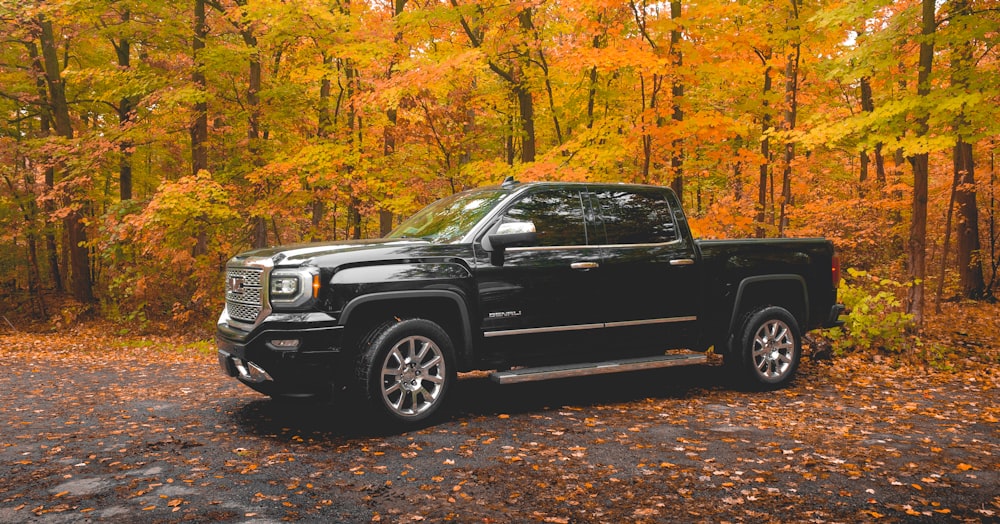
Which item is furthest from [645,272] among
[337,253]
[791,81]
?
[791,81]

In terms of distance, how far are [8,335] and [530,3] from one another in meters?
14.6

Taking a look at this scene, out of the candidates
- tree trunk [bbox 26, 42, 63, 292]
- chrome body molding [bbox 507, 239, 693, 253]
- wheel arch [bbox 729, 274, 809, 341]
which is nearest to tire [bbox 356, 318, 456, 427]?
chrome body molding [bbox 507, 239, 693, 253]

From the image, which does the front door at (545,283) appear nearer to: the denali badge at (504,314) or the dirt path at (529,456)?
the denali badge at (504,314)

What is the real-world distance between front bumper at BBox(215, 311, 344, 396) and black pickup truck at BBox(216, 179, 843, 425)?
0.04ft

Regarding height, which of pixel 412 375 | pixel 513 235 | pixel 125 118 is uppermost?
pixel 125 118

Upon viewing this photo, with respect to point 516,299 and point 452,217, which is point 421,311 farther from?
point 452,217

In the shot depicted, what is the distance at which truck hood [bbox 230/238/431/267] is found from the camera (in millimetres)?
5227

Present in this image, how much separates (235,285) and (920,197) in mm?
9122

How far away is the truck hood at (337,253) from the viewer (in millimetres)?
5227

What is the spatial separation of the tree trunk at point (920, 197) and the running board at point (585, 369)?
4.96 meters

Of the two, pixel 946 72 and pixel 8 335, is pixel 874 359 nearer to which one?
pixel 946 72

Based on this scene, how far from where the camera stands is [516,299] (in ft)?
19.6

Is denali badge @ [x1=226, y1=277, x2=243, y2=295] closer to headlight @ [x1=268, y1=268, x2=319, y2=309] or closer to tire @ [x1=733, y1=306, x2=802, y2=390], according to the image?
headlight @ [x1=268, y1=268, x2=319, y2=309]

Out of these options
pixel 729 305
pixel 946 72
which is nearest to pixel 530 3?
pixel 946 72
